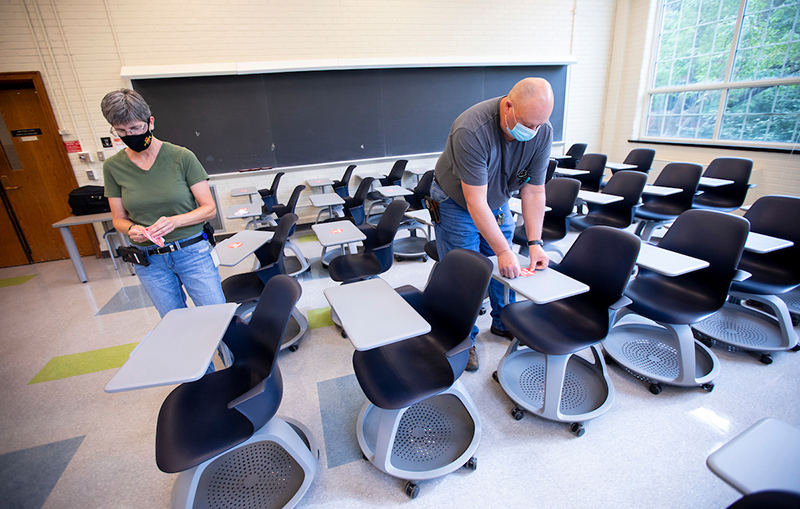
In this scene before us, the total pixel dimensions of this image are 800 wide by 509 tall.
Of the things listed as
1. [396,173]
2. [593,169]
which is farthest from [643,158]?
[396,173]

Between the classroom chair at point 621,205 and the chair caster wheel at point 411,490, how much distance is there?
2.97 meters

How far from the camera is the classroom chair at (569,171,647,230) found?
11.4 feet

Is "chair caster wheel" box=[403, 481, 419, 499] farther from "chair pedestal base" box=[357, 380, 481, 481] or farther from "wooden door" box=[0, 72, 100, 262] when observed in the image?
"wooden door" box=[0, 72, 100, 262]

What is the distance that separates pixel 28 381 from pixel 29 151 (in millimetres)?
3909

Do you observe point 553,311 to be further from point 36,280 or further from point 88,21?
point 88,21

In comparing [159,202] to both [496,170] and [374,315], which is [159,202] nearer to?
[374,315]

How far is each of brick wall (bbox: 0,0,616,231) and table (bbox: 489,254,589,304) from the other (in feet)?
15.8

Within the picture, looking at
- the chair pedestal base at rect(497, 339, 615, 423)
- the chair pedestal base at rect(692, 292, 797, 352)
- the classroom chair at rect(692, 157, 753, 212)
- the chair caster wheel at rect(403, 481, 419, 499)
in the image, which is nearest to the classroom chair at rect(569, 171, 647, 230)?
the classroom chair at rect(692, 157, 753, 212)

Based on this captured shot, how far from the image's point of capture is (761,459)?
0.82 meters

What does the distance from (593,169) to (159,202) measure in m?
5.06

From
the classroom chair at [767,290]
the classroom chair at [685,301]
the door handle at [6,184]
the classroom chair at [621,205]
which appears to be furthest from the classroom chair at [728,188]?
the door handle at [6,184]

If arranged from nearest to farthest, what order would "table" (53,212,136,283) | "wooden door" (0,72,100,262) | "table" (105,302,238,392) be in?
"table" (105,302,238,392)
"table" (53,212,136,283)
"wooden door" (0,72,100,262)

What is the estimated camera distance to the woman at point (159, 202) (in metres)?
1.62

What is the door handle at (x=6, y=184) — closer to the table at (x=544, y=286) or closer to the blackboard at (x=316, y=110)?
the blackboard at (x=316, y=110)
